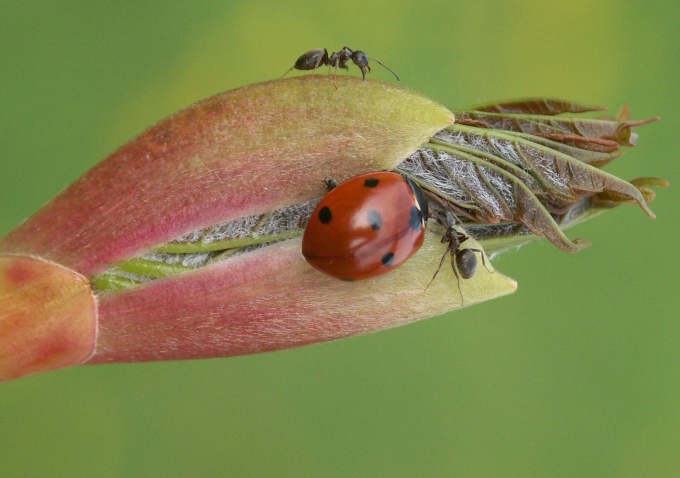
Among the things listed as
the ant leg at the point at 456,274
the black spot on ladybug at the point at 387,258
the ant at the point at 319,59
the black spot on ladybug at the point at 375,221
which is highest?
the ant at the point at 319,59

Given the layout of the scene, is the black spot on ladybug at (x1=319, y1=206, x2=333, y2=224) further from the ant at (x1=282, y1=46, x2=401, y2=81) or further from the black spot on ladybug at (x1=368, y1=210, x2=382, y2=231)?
the ant at (x1=282, y1=46, x2=401, y2=81)

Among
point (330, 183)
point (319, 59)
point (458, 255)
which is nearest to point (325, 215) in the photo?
point (330, 183)

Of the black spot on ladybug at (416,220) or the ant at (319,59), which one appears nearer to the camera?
the black spot on ladybug at (416,220)

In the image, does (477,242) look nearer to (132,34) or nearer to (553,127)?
(553,127)

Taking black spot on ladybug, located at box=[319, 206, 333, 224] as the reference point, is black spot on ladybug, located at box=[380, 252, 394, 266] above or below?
below

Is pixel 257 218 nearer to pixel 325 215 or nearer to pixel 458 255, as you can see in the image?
pixel 325 215

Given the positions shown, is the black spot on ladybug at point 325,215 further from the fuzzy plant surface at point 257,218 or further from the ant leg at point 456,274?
the ant leg at point 456,274

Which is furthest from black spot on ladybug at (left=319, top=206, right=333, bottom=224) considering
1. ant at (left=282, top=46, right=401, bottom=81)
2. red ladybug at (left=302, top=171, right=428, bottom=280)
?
ant at (left=282, top=46, right=401, bottom=81)

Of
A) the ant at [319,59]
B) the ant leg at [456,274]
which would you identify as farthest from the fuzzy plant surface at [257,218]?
the ant at [319,59]
